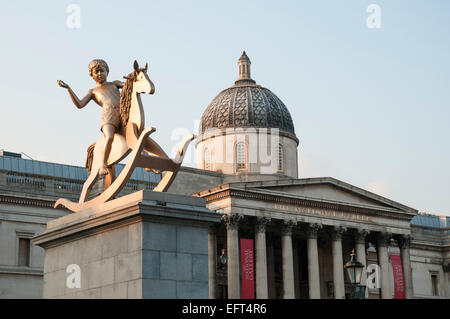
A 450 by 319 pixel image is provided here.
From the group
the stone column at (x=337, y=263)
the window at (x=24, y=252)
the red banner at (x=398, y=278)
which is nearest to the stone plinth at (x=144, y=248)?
the window at (x=24, y=252)

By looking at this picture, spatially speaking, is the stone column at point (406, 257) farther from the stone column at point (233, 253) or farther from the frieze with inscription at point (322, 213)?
the stone column at point (233, 253)

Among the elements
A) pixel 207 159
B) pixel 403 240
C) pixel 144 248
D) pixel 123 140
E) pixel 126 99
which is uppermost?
pixel 207 159

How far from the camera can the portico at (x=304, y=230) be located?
60.0m

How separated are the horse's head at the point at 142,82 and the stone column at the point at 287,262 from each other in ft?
146

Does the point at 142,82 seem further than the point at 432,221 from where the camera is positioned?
No

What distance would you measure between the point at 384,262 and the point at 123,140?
54.3 metres

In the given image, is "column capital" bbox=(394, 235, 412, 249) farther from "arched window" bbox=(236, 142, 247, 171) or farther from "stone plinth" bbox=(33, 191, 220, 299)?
"stone plinth" bbox=(33, 191, 220, 299)

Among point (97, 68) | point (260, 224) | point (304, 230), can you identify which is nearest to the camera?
point (97, 68)

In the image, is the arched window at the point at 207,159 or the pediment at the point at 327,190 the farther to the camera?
the arched window at the point at 207,159

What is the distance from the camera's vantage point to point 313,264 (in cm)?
6362

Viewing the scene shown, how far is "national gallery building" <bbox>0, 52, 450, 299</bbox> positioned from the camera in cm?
5800

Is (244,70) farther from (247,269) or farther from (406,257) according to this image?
(247,269)

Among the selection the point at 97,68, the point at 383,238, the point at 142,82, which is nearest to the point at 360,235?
the point at 383,238
